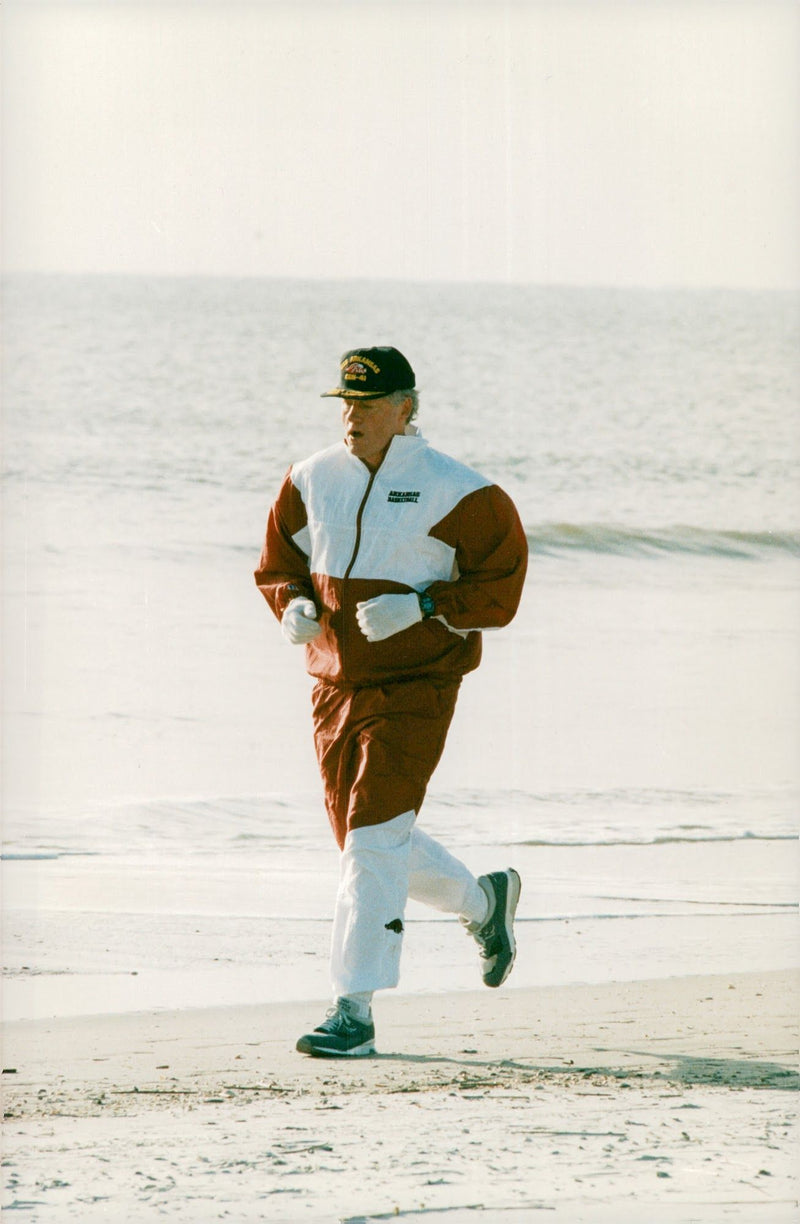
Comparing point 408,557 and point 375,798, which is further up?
point 408,557

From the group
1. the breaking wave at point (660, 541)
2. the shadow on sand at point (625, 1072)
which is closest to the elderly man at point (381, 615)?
the shadow on sand at point (625, 1072)

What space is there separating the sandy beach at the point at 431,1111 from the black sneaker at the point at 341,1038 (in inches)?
1.6

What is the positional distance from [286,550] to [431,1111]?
1.58 m

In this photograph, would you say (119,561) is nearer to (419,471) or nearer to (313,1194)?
(419,471)

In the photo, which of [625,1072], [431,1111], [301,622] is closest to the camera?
[431,1111]

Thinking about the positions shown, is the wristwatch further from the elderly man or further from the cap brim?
the cap brim

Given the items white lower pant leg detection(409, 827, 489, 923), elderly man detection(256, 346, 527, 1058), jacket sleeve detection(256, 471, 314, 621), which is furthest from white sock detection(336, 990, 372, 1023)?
jacket sleeve detection(256, 471, 314, 621)

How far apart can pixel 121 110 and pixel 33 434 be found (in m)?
15.8

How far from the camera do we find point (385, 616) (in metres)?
4.35

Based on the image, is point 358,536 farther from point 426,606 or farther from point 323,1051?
point 323,1051

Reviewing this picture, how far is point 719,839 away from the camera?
760cm

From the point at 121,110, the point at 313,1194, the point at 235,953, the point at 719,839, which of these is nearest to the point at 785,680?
Result: the point at 719,839

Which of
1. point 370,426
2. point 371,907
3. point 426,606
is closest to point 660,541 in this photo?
point 370,426

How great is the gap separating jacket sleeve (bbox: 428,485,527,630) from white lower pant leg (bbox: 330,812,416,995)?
0.53 meters
